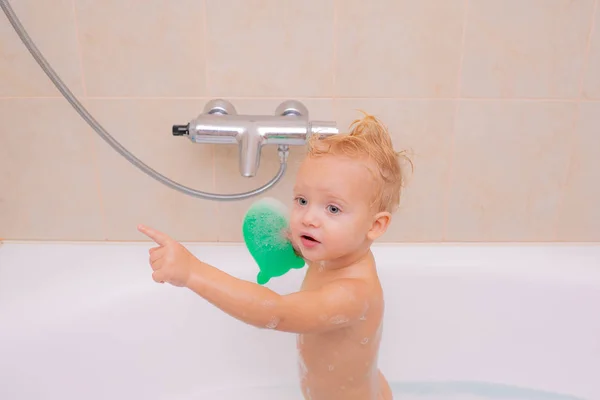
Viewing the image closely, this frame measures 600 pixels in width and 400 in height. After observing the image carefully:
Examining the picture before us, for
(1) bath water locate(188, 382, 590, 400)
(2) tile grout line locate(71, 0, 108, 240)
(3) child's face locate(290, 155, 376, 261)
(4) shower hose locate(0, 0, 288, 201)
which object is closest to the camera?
(3) child's face locate(290, 155, 376, 261)

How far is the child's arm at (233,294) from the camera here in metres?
0.65

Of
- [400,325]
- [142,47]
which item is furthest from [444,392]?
[142,47]

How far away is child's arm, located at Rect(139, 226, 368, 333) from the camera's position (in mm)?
651

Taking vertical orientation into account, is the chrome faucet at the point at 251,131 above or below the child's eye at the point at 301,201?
above

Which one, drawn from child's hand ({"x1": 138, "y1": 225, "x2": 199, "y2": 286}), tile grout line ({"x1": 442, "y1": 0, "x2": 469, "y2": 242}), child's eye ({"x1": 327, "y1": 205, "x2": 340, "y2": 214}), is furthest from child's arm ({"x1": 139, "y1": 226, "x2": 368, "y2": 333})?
tile grout line ({"x1": 442, "y1": 0, "x2": 469, "y2": 242})

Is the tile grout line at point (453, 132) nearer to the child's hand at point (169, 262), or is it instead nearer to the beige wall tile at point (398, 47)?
the beige wall tile at point (398, 47)

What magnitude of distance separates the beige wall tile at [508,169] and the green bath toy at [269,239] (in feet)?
1.73

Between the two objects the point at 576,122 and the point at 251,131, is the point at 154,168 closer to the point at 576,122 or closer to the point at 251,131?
the point at 251,131

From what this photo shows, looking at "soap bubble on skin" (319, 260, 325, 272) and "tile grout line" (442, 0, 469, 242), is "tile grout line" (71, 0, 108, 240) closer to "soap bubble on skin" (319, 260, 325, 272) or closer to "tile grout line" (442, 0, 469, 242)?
"soap bubble on skin" (319, 260, 325, 272)

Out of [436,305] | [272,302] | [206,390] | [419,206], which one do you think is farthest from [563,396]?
[272,302]

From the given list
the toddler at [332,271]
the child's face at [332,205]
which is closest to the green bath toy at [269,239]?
the toddler at [332,271]

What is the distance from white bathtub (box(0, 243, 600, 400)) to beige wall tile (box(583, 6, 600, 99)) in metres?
0.37

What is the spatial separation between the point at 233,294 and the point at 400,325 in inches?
27.4

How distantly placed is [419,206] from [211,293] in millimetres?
747
